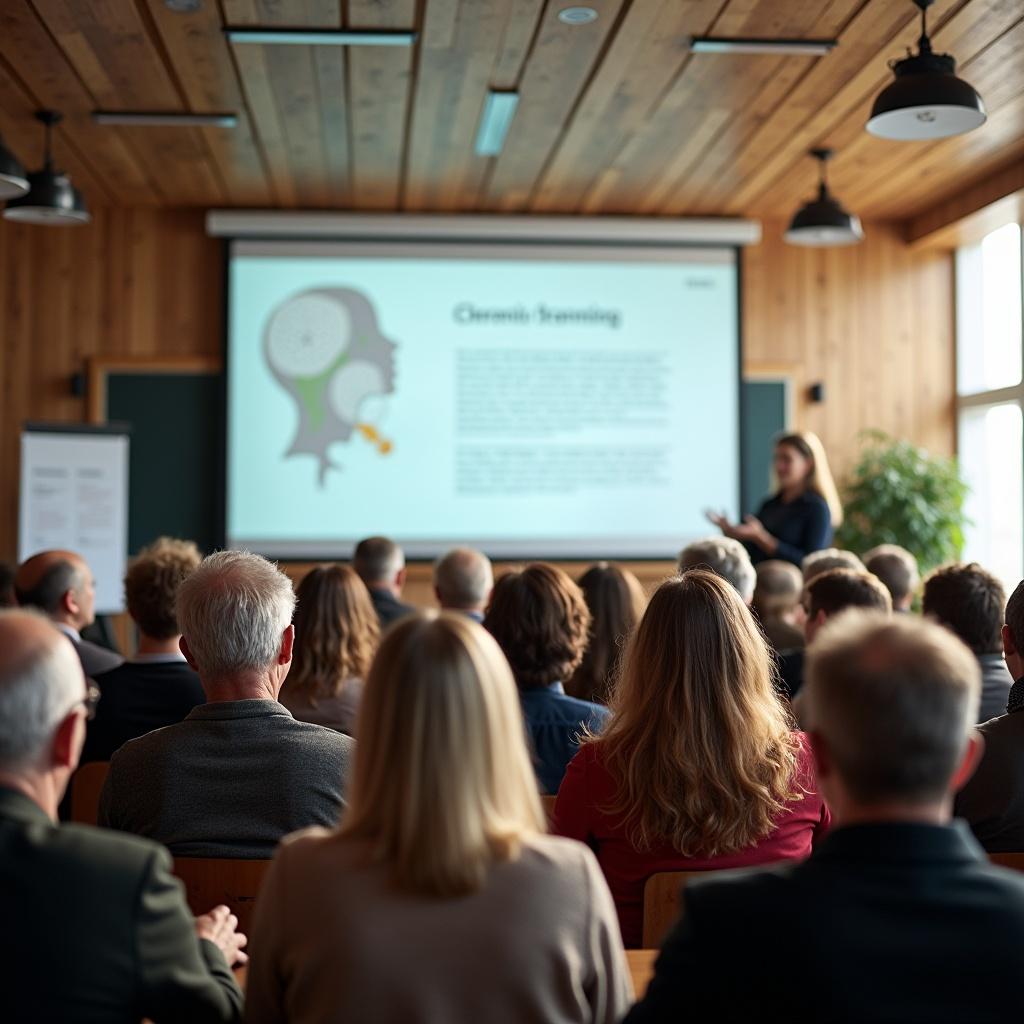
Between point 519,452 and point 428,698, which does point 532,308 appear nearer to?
point 519,452

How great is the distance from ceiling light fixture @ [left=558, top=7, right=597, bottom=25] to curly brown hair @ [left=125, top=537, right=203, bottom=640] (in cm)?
248

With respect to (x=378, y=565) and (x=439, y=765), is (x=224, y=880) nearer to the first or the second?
(x=439, y=765)

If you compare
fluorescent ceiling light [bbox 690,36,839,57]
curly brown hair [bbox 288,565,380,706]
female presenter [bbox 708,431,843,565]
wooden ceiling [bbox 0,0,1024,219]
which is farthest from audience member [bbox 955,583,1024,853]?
female presenter [bbox 708,431,843,565]

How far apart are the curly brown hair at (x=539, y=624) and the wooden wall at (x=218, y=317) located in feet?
16.2

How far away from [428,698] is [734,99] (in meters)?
4.99

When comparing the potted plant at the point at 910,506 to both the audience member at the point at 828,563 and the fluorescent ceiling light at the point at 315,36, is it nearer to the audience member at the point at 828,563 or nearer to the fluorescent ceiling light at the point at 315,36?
the audience member at the point at 828,563

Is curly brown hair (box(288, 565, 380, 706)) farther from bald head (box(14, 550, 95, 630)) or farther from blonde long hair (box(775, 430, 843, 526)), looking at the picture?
blonde long hair (box(775, 430, 843, 526))

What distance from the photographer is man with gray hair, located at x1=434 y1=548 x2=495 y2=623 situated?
4391 mm

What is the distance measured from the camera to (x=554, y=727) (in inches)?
124

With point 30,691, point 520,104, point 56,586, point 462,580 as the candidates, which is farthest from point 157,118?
point 30,691

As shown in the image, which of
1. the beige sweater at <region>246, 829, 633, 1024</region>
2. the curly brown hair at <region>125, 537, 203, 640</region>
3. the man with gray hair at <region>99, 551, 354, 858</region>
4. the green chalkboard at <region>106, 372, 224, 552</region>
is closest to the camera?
the beige sweater at <region>246, 829, 633, 1024</region>

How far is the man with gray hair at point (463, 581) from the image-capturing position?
4391mm

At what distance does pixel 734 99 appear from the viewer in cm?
576

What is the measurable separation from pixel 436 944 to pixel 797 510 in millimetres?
5396
